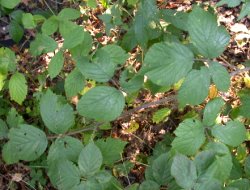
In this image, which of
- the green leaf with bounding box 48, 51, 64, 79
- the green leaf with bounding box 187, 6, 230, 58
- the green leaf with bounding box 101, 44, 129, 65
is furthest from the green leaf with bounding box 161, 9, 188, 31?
the green leaf with bounding box 48, 51, 64, 79

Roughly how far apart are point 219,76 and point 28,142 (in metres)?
0.84

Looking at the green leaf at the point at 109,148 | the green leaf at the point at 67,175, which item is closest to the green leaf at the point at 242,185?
the green leaf at the point at 109,148

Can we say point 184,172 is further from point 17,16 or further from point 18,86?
point 17,16

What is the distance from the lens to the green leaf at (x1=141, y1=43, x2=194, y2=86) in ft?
4.62

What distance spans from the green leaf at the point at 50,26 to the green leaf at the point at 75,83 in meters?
0.34

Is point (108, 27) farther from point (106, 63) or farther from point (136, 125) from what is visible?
point (136, 125)

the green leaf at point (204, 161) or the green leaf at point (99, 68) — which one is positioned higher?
the green leaf at point (99, 68)

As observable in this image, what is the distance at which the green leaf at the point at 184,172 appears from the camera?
46.8 inches

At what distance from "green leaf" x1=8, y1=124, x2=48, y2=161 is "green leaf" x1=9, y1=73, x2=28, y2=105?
1.81 ft

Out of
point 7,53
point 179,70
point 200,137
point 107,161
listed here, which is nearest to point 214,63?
point 179,70

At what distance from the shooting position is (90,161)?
1394mm

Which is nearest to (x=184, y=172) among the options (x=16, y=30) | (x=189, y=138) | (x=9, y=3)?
(x=189, y=138)

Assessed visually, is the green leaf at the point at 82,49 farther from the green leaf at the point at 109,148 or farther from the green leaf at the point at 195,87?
the green leaf at the point at 195,87

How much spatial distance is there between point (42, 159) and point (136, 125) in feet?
2.33
